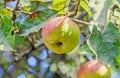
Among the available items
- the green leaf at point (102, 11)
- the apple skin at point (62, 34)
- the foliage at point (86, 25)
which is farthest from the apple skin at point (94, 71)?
the green leaf at point (102, 11)

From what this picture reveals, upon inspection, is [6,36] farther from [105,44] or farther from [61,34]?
[105,44]

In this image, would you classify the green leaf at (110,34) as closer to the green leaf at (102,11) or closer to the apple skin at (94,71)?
the green leaf at (102,11)

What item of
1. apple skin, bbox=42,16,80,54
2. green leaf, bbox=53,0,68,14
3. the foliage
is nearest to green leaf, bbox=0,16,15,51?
the foliage

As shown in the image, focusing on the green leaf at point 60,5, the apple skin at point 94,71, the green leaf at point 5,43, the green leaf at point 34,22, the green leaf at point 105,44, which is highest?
the green leaf at point 105,44

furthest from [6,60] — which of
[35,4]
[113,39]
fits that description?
[113,39]

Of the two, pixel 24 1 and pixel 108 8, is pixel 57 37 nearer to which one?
pixel 108 8

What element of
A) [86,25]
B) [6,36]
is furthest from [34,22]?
[86,25]
